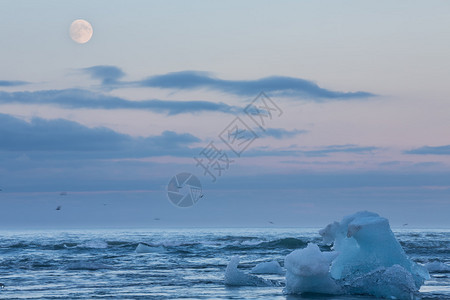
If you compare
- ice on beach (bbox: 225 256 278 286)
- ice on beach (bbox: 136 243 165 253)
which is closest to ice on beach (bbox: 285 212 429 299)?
ice on beach (bbox: 225 256 278 286)

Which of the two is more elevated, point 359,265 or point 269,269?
point 269,269

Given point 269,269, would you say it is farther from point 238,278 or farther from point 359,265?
point 359,265

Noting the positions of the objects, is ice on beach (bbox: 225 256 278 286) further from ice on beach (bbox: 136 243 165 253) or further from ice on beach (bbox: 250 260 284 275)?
ice on beach (bbox: 136 243 165 253)

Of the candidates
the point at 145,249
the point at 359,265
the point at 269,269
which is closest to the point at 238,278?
the point at 359,265

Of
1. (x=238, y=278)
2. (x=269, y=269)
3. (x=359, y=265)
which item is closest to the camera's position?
(x=359, y=265)

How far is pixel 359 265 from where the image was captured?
20.6m

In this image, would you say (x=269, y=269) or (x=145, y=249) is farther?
(x=145, y=249)

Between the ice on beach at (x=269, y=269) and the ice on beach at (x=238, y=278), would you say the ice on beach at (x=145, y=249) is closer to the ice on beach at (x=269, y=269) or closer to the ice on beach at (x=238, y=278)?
the ice on beach at (x=269, y=269)

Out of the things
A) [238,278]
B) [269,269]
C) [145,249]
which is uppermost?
[145,249]

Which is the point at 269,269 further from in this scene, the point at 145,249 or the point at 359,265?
the point at 145,249

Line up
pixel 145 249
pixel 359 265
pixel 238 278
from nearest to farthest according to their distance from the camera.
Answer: pixel 359 265, pixel 238 278, pixel 145 249

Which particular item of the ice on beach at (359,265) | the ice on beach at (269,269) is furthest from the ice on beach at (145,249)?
the ice on beach at (359,265)

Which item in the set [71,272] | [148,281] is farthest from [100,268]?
[148,281]

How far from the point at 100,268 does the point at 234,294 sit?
42.8ft
